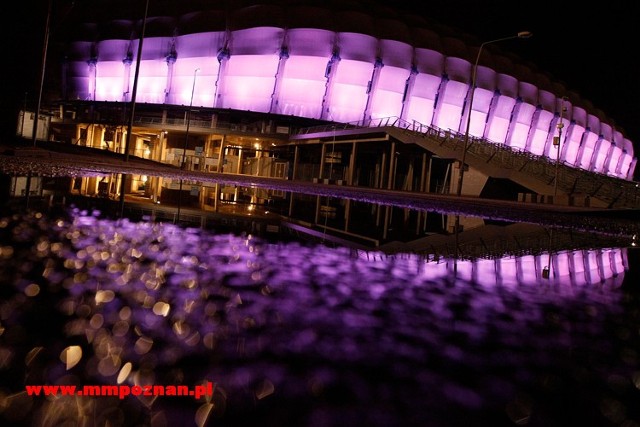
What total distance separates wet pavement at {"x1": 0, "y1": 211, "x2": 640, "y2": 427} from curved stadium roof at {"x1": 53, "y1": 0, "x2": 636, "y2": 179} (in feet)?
157

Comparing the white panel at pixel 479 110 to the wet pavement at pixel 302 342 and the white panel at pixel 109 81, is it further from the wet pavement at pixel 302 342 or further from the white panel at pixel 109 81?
the wet pavement at pixel 302 342

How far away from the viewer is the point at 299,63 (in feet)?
162

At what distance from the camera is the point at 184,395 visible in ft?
4.73

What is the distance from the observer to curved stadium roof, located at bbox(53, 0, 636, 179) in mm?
48906

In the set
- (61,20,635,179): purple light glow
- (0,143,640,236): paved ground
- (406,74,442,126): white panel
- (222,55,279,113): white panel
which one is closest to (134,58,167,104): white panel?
(61,20,635,179): purple light glow

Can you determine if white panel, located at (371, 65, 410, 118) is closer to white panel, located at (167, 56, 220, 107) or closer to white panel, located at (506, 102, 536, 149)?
white panel, located at (506, 102, 536, 149)

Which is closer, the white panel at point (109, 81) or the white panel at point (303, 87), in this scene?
the white panel at point (303, 87)

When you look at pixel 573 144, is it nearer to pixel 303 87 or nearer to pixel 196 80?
pixel 303 87

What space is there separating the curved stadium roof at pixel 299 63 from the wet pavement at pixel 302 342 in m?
47.8

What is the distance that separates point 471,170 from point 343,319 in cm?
3112

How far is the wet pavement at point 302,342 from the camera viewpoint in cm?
142

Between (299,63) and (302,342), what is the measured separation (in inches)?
1975

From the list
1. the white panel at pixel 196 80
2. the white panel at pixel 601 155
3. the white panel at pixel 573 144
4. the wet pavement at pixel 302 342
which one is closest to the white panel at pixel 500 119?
the white panel at pixel 573 144

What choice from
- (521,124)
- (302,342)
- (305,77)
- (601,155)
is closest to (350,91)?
(305,77)
